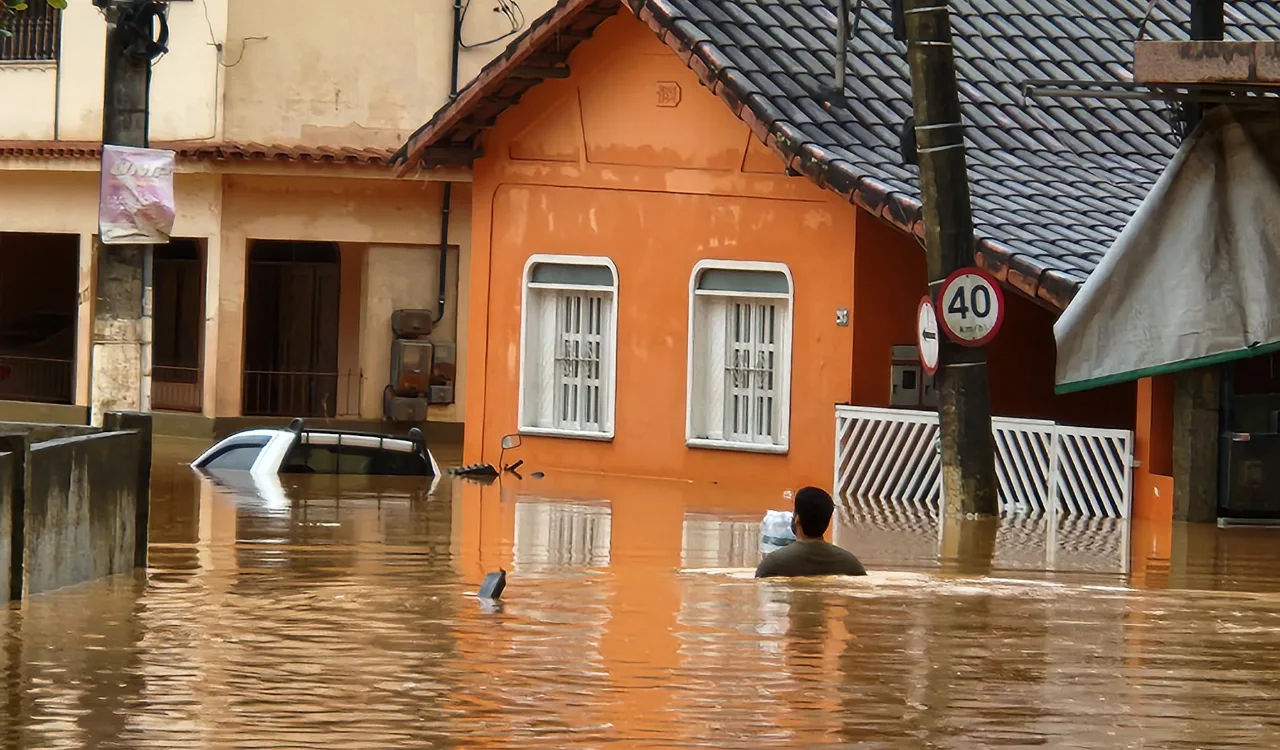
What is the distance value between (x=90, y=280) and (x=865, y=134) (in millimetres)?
14319

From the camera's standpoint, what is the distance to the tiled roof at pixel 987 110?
2142cm

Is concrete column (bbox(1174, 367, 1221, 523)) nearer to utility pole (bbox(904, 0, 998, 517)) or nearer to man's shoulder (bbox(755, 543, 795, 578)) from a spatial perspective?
utility pole (bbox(904, 0, 998, 517))

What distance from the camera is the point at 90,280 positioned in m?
33.3

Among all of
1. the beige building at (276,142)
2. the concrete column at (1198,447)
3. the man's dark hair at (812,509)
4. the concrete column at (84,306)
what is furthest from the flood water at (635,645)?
the concrete column at (84,306)

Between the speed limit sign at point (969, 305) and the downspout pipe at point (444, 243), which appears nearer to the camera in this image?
the speed limit sign at point (969, 305)

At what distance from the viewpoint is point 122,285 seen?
49.2ft

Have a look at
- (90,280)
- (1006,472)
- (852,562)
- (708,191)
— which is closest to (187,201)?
(90,280)

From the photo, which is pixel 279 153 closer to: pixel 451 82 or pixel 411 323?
pixel 451 82

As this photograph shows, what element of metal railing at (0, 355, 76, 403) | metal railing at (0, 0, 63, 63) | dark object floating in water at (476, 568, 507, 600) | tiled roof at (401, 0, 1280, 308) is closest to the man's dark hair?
dark object floating in water at (476, 568, 507, 600)

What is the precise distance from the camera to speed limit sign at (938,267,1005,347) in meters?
17.4

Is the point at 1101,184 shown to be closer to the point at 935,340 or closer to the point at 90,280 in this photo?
the point at 935,340

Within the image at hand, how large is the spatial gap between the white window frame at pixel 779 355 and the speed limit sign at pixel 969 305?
6.12 meters

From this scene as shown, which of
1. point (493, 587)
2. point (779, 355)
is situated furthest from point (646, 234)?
point (493, 587)

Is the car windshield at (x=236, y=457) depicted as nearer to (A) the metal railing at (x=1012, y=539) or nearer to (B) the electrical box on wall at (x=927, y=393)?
(A) the metal railing at (x=1012, y=539)
